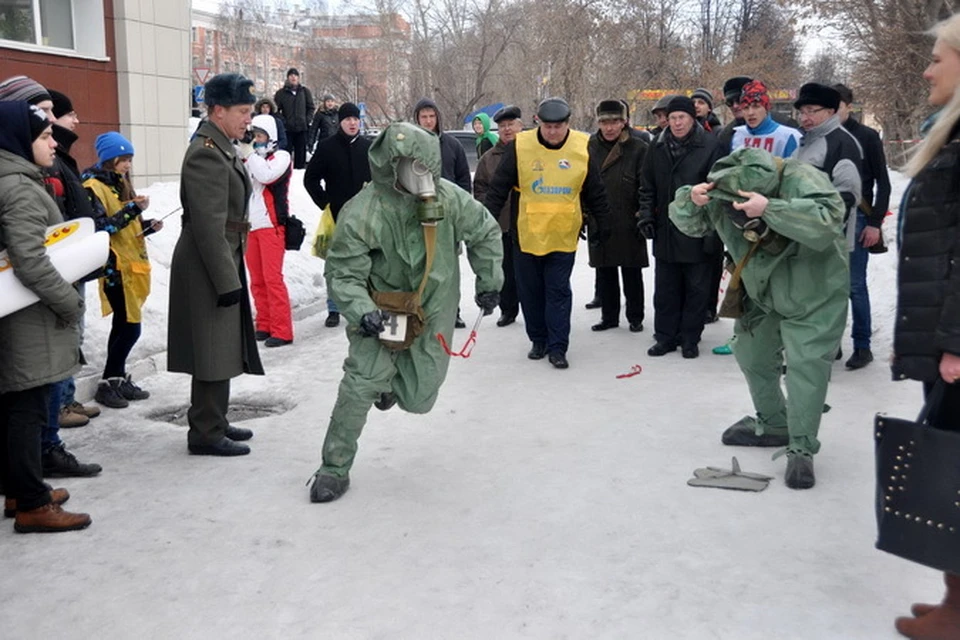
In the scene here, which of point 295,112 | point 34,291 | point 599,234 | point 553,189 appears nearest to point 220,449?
point 34,291

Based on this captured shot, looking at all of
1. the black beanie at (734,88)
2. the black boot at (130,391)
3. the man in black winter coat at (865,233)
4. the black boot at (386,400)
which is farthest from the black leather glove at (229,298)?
the black beanie at (734,88)

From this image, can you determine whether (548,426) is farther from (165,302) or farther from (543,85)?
(543,85)

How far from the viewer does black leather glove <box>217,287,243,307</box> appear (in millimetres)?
→ 5184

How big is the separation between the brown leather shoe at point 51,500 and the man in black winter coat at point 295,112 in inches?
513

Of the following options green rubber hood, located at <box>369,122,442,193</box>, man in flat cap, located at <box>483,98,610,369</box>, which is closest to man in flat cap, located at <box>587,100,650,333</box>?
man in flat cap, located at <box>483,98,610,369</box>

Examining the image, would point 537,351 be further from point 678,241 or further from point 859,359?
point 859,359

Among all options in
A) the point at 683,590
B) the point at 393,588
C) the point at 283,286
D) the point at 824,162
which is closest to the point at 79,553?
the point at 393,588

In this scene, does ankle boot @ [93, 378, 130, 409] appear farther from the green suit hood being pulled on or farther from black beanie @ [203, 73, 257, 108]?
the green suit hood being pulled on

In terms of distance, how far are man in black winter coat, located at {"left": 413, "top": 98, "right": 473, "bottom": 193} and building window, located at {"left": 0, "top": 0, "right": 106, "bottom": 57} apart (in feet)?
19.8

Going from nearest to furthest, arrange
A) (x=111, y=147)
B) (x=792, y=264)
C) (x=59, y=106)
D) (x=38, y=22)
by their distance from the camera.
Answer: (x=792, y=264), (x=59, y=106), (x=111, y=147), (x=38, y=22)

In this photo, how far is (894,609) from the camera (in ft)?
11.8

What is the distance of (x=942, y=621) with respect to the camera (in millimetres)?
3314

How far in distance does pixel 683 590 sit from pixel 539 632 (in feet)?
2.15

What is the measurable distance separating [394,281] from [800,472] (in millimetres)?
2243
